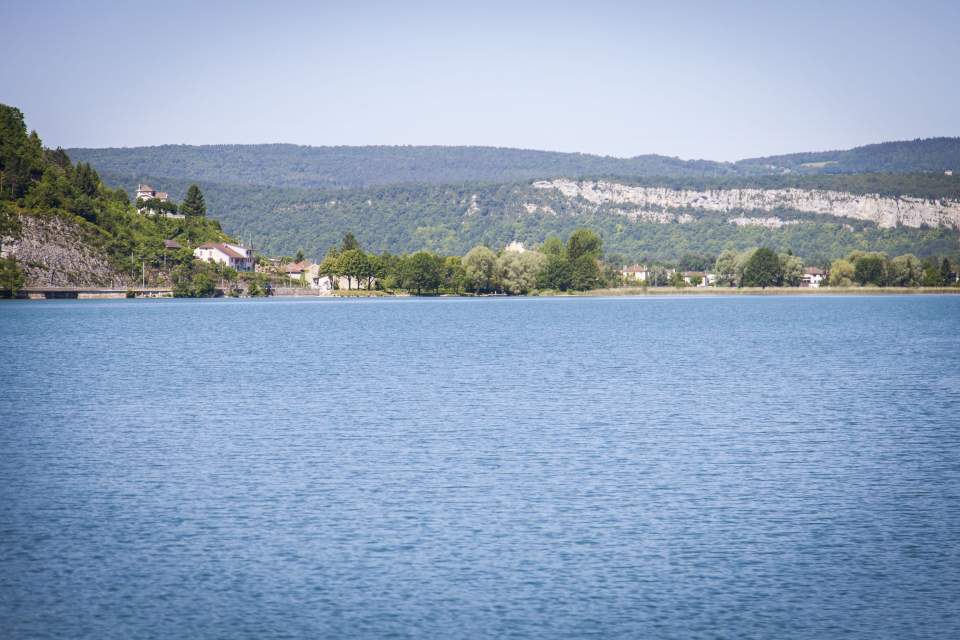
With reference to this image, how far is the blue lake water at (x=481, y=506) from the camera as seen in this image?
15352 mm

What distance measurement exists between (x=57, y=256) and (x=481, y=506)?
18322cm

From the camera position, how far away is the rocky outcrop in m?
184

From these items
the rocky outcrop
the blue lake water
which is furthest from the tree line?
the blue lake water

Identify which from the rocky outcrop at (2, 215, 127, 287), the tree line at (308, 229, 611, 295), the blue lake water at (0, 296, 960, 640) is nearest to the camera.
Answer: the blue lake water at (0, 296, 960, 640)

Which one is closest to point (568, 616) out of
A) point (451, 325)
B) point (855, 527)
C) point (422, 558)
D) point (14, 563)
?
point (422, 558)

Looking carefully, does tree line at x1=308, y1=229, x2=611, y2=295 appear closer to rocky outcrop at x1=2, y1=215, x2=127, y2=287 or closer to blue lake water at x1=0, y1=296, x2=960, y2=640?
rocky outcrop at x1=2, y1=215, x2=127, y2=287

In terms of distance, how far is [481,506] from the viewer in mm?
21516

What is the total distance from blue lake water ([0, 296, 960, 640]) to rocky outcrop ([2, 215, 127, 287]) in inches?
5770

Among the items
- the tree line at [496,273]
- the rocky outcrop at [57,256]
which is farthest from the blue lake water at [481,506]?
the rocky outcrop at [57,256]

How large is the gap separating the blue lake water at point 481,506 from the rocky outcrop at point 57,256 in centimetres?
14657

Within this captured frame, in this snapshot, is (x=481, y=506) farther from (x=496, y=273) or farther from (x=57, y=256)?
(x=57, y=256)

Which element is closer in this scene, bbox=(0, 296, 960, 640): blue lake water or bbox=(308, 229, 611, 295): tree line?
bbox=(0, 296, 960, 640): blue lake water

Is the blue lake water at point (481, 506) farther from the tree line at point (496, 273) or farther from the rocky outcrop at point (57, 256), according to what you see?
the rocky outcrop at point (57, 256)

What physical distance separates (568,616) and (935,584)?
592 centimetres
